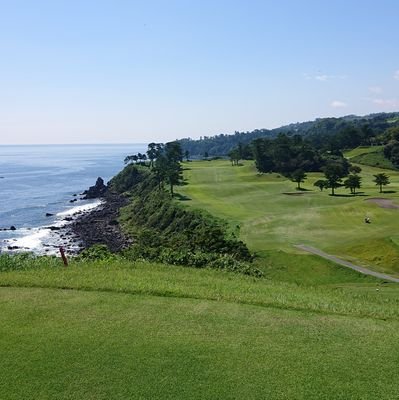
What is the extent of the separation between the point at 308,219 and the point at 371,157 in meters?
82.9

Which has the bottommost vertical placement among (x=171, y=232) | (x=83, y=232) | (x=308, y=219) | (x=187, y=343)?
(x=83, y=232)

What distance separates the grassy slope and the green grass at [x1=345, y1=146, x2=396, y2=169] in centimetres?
3047

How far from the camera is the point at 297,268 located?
35438mm

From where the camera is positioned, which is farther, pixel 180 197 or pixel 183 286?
pixel 180 197

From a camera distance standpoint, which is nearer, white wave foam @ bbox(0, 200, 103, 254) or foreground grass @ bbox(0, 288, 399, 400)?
foreground grass @ bbox(0, 288, 399, 400)

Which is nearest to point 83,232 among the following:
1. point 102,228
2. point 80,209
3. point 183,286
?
point 102,228

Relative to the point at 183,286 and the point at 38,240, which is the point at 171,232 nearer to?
the point at 38,240

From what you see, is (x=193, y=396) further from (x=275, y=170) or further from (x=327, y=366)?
(x=275, y=170)

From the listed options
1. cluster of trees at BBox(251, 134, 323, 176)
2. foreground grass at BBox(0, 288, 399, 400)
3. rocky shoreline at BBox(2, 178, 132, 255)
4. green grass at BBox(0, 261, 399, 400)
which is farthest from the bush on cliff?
cluster of trees at BBox(251, 134, 323, 176)

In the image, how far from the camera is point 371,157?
126 metres

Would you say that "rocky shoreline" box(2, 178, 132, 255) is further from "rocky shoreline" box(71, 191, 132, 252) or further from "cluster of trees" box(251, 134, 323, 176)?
"cluster of trees" box(251, 134, 323, 176)

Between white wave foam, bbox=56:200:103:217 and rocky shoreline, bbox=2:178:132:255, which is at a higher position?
white wave foam, bbox=56:200:103:217

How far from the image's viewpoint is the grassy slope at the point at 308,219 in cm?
3794

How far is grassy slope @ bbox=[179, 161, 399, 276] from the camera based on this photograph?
37.9 m
